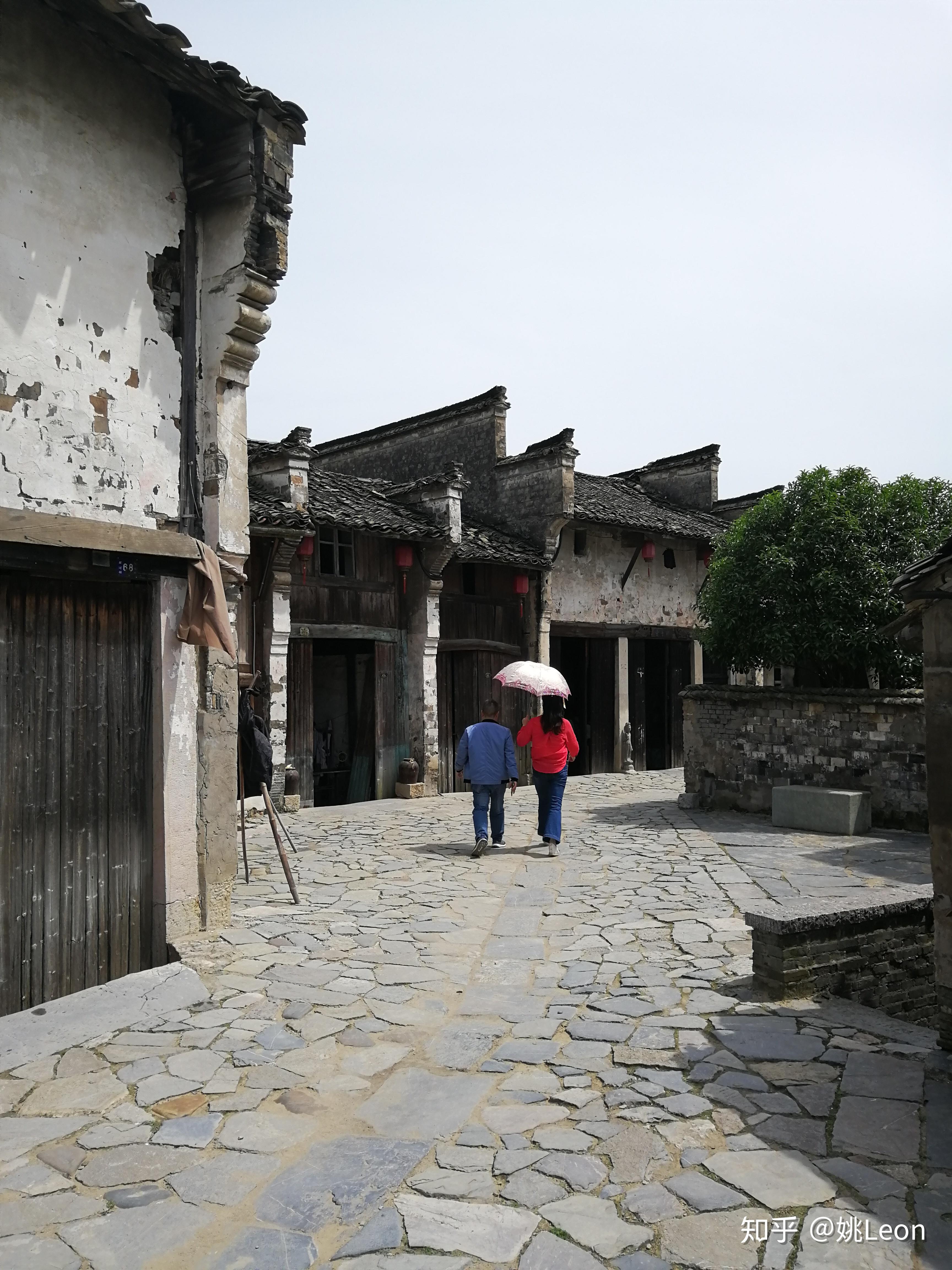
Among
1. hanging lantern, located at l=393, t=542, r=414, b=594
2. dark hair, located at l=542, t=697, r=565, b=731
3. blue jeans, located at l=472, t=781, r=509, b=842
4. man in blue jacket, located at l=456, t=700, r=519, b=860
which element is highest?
hanging lantern, located at l=393, t=542, r=414, b=594

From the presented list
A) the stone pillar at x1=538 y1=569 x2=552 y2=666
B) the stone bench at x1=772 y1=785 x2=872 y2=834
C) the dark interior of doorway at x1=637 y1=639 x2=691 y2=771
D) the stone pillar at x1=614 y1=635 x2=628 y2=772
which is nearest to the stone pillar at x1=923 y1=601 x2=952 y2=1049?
the stone bench at x1=772 y1=785 x2=872 y2=834

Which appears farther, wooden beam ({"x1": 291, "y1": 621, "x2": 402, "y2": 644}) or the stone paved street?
wooden beam ({"x1": 291, "y1": 621, "x2": 402, "y2": 644})

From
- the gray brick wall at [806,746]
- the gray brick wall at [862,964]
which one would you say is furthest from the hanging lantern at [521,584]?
the gray brick wall at [862,964]

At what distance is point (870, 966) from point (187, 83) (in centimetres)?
719

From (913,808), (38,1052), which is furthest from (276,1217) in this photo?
(913,808)

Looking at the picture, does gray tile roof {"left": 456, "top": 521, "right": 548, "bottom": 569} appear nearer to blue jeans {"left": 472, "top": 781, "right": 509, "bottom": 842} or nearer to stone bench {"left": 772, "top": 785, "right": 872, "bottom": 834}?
blue jeans {"left": 472, "top": 781, "right": 509, "bottom": 842}

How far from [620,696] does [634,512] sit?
14.0 feet

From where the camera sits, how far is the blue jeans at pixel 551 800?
1055cm

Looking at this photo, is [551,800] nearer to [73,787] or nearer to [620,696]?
[73,787]

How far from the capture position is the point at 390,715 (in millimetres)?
16578

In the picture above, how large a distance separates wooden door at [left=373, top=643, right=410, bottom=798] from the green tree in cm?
548

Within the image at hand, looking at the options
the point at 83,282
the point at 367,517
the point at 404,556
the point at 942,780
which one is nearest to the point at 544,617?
the point at 404,556

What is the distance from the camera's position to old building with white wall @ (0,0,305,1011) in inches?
218

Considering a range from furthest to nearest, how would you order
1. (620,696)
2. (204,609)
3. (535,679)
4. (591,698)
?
1. (620,696)
2. (591,698)
3. (535,679)
4. (204,609)
